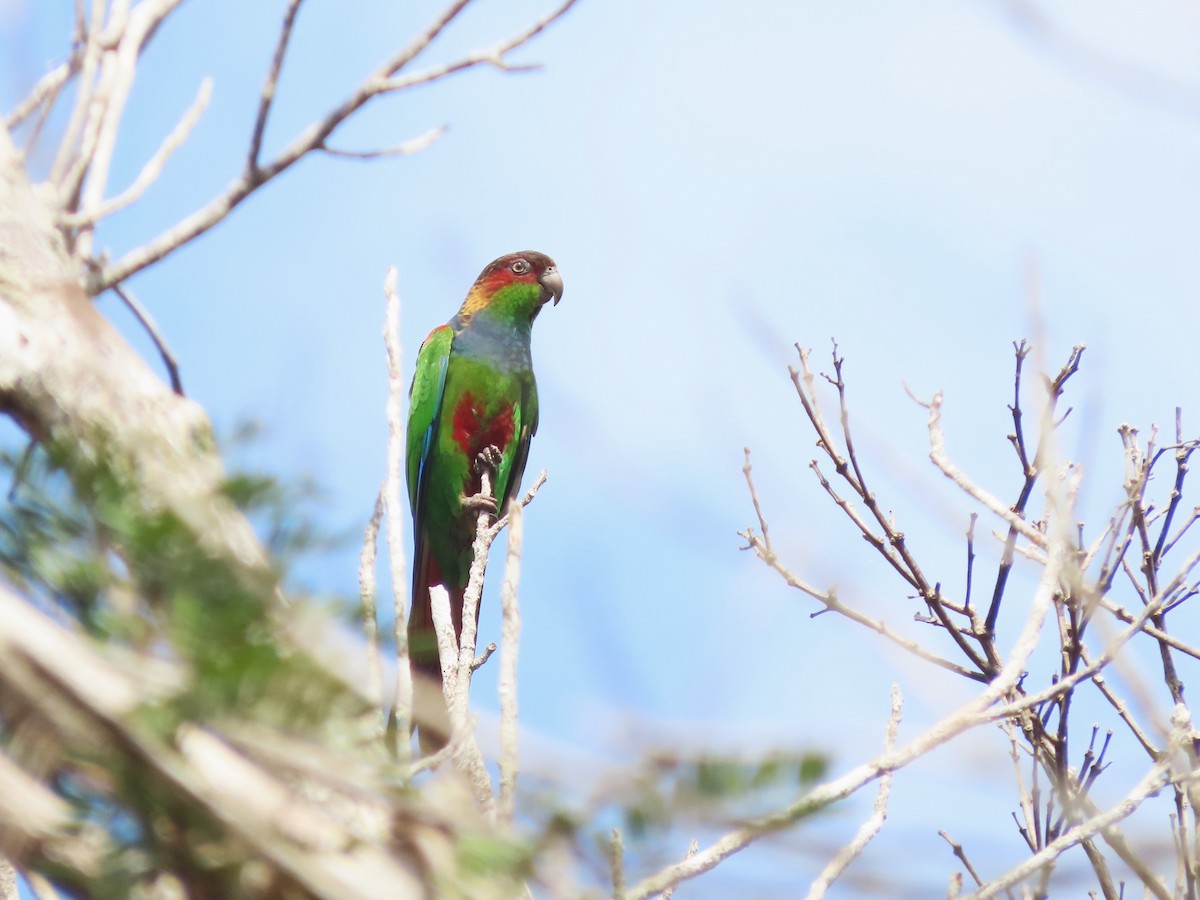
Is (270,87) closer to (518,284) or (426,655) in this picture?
(426,655)

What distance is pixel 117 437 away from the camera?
1.15m

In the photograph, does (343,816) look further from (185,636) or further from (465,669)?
(465,669)

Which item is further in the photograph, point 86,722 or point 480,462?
point 480,462

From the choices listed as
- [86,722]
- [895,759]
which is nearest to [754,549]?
[895,759]

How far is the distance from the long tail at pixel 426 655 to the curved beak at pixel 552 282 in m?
1.70

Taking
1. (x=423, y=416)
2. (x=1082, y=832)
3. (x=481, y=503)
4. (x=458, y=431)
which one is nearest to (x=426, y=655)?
(x=481, y=503)

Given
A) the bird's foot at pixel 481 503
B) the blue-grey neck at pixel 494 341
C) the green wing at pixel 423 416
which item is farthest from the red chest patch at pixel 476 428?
the bird's foot at pixel 481 503

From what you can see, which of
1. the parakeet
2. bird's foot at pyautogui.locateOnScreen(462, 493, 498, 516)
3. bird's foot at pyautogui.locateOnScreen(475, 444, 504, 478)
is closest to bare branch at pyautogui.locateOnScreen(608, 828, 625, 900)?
bird's foot at pyautogui.locateOnScreen(462, 493, 498, 516)

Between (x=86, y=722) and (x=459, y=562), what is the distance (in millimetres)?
4787

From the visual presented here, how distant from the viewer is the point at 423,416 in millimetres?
5844

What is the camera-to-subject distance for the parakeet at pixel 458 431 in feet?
18.5

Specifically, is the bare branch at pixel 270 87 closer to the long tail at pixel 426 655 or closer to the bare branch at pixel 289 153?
the bare branch at pixel 289 153

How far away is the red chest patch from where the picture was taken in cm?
572

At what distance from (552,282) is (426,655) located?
9.96 ft
